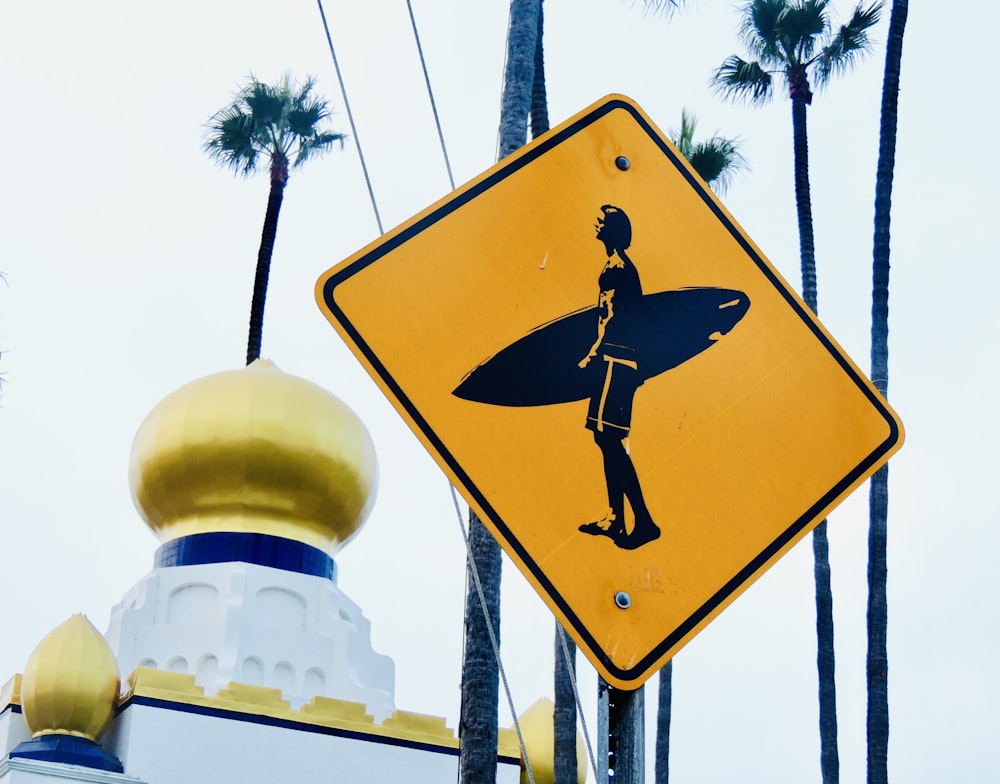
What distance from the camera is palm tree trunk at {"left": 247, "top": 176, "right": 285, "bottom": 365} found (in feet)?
76.9

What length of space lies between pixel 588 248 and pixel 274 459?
18.2 m

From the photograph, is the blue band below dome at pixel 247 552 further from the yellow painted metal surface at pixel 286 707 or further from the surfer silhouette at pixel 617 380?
the surfer silhouette at pixel 617 380

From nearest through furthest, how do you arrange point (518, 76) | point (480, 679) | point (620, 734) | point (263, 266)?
1. point (620, 734)
2. point (480, 679)
3. point (518, 76)
4. point (263, 266)

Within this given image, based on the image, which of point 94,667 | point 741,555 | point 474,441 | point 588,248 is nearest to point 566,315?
point 588,248

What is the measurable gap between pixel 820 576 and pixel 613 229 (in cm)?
1462

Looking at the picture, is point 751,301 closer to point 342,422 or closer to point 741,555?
point 741,555

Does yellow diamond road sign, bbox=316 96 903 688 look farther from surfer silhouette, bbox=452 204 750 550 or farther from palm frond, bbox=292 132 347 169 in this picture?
palm frond, bbox=292 132 347 169

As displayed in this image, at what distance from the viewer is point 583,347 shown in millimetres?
2393

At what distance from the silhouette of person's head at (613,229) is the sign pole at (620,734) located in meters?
0.82

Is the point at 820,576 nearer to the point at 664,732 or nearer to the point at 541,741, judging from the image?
the point at 664,732

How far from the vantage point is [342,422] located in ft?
69.3

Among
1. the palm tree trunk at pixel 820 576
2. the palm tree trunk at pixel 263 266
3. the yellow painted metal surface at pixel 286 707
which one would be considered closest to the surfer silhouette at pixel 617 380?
the palm tree trunk at pixel 820 576

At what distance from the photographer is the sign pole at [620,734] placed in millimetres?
2221

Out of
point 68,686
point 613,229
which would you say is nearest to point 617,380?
point 613,229
